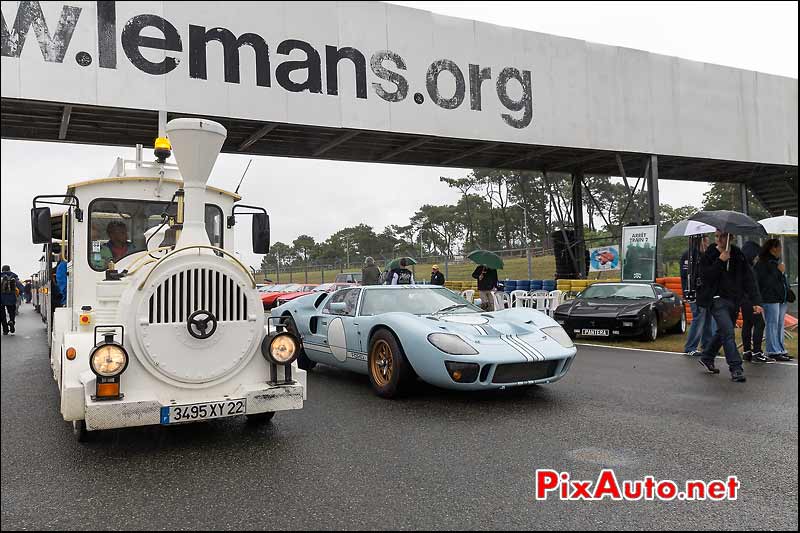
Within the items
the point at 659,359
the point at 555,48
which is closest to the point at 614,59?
the point at 555,48

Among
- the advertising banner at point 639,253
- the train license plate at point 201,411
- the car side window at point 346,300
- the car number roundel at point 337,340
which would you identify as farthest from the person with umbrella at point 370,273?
the train license plate at point 201,411

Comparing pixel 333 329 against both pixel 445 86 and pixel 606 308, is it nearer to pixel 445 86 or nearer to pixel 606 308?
pixel 606 308

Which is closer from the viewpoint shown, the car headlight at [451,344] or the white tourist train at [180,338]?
the white tourist train at [180,338]

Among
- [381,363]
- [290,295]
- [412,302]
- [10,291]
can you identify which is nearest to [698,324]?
[412,302]

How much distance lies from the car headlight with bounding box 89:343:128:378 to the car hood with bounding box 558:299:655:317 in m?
8.62

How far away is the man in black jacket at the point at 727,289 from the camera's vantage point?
644cm

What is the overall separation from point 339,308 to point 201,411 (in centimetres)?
290

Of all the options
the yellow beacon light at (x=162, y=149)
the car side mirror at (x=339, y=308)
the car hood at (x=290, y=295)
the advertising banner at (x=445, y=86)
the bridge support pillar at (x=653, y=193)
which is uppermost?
the advertising banner at (x=445, y=86)

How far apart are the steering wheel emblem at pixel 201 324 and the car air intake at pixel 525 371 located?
8.32 ft

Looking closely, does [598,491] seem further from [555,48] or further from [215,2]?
[555,48]

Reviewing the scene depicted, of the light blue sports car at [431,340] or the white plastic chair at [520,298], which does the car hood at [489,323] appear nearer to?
the light blue sports car at [431,340]

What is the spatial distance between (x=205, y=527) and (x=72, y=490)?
1.00 metres

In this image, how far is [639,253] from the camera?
1612 centimetres

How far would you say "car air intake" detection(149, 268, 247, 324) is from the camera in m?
4.11
